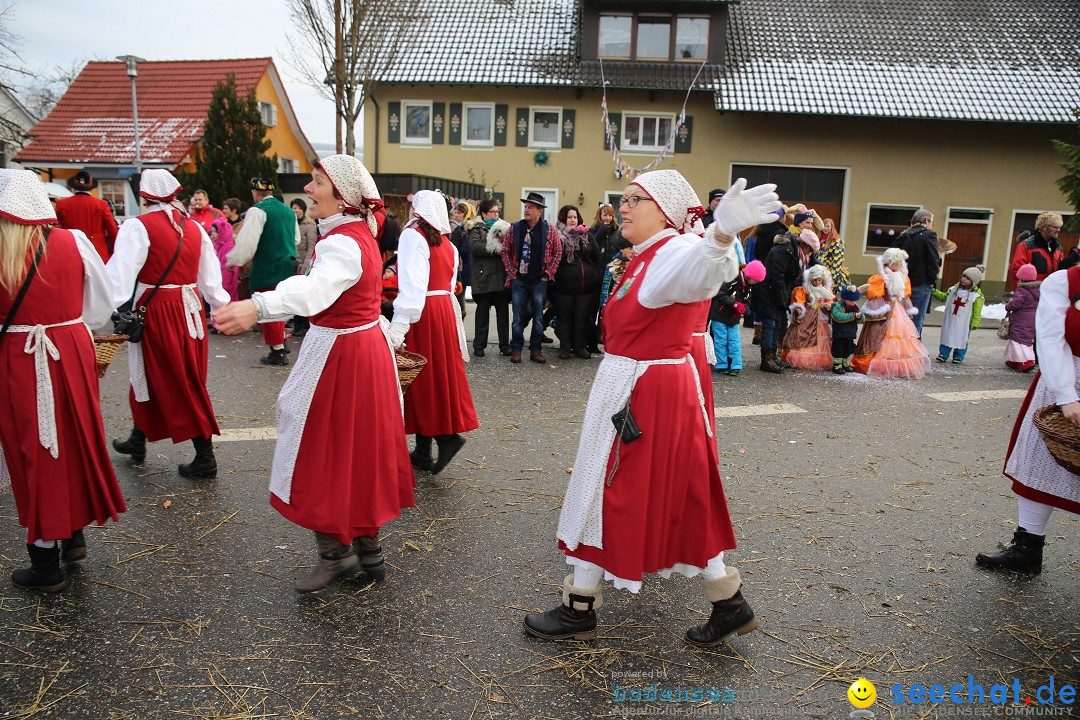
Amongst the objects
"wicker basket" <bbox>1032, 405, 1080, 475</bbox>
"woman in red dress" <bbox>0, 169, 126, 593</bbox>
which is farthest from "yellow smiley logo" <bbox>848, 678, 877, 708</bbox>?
"woman in red dress" <bbox>0, 169, 126, 593</bbox>

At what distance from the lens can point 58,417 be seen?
357cm

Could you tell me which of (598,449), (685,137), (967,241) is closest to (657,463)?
(598,449)

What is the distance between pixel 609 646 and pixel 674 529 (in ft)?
2.05

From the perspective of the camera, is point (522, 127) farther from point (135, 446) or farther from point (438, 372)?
point (135, 446)

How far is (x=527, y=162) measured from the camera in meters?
23.6

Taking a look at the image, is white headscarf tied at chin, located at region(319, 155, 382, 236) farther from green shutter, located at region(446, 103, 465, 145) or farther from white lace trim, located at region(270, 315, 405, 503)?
green shutter, located at region(446, 103, 465, 145)

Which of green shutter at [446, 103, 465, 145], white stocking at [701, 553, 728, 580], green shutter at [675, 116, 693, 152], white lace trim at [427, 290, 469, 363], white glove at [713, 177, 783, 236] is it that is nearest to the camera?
white glove at [713, 177, 783, 236]

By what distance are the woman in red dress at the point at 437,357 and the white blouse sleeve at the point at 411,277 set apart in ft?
0.75

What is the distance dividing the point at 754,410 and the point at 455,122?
61.2ft

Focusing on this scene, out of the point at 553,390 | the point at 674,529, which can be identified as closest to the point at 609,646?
the point at 674,529

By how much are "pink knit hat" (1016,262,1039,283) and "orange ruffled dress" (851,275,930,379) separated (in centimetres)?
135

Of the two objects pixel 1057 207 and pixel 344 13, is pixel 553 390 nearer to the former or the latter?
Answer: pixel 344 13

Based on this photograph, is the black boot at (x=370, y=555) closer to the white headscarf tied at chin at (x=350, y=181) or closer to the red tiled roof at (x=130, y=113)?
the white headscarf tied at chin at (x=350, y=181)

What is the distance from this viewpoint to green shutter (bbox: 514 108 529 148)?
23.4 metres
